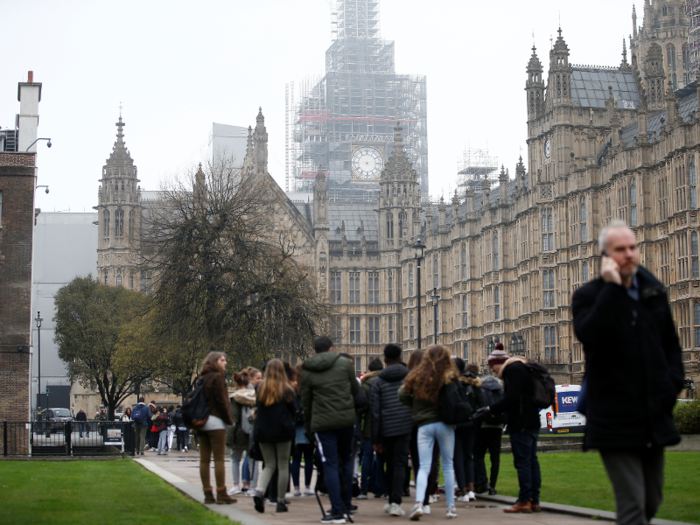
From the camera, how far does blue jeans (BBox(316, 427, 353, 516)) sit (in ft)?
40.3

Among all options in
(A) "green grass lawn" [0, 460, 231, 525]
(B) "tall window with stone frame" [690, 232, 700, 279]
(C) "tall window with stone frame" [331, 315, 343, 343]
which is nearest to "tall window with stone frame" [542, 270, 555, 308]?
(C) "tall window with stone frame" [331, 315, 343, 343]

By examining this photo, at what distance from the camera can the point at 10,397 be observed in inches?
1417

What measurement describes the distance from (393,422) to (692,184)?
1437 inches

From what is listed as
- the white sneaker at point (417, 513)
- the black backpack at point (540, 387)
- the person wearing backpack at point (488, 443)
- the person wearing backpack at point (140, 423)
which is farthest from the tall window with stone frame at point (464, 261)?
the white sneaker at point (417, 513)

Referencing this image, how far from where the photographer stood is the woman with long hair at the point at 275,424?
13.4m

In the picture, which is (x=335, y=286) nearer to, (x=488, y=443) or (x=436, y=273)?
(x=436, y=273)

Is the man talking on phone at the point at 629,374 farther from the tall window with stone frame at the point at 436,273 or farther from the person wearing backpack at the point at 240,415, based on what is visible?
the tall window with stone frame at the point at 436,273

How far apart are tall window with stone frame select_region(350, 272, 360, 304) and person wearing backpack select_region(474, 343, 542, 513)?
245ft

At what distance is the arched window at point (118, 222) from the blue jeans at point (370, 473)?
73130 mm

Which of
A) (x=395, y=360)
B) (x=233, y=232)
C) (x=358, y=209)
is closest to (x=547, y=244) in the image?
(x=233, y=232)

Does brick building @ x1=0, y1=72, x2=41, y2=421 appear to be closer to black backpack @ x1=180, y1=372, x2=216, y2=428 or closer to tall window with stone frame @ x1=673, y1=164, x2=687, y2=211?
black backpack @ x1=180, y1=372, x2=216, y2=428

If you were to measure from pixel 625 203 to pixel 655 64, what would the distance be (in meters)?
14.6

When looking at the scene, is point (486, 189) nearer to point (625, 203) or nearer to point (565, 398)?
point (625, 203)

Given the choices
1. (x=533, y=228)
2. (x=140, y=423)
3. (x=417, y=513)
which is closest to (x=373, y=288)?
(x=533, y=228)
